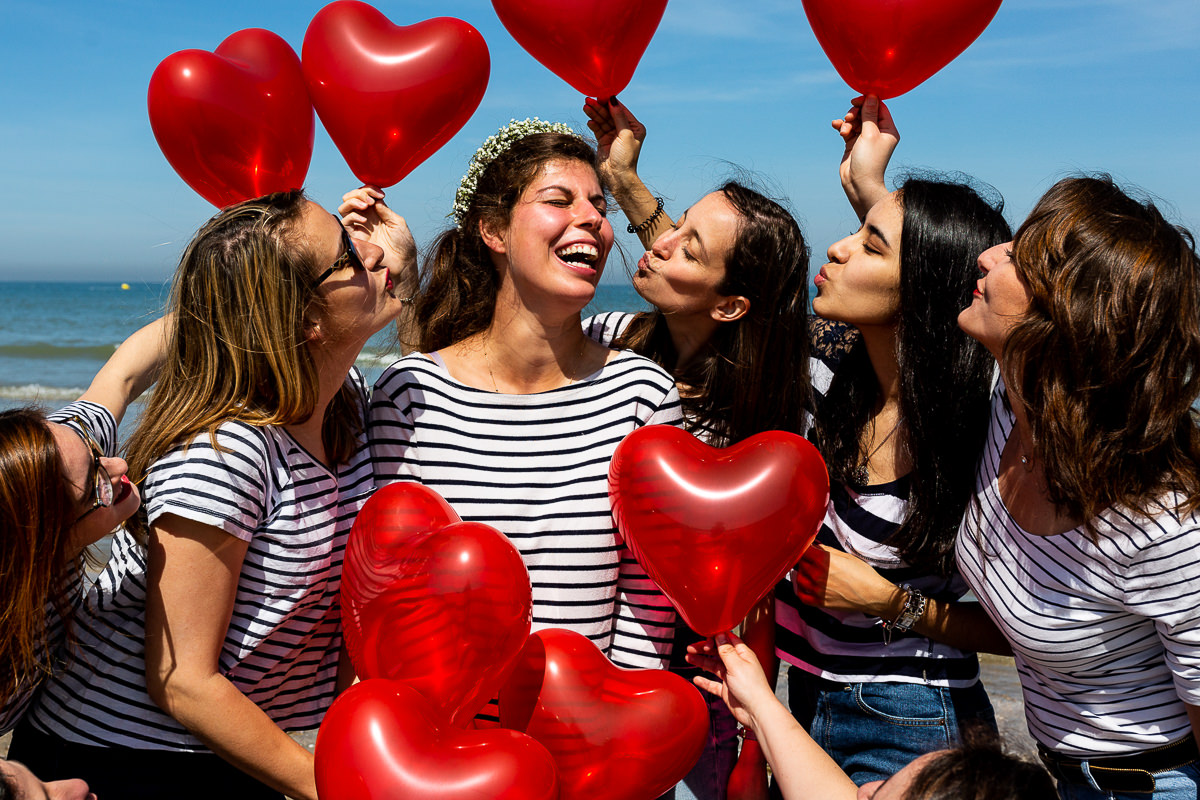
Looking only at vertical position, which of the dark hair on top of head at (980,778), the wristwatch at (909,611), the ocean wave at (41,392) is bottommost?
the ocean wave at (41,392)

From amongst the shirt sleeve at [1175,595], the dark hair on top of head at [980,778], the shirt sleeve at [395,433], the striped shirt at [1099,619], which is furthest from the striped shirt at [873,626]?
the shirt sleeve at [395,433]

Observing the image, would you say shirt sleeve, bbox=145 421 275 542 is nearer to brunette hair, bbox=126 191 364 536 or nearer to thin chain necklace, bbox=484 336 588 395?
brunette hair, bbox=126 191 364 536

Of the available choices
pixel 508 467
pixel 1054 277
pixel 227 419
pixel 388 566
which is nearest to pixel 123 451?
pixel 227 419

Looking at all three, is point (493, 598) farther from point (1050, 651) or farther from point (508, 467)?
point (1050, 651)

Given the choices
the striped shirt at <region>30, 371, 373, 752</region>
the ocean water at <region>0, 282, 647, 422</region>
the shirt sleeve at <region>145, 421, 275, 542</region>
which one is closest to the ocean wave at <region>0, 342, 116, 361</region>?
the ocean water at <region>0, 282, 647, 422</region>

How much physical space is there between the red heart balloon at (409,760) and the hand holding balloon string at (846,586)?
3.33ft

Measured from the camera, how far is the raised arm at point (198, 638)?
6.82ft

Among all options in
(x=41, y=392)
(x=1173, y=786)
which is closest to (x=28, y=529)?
(x=1173, y=786)

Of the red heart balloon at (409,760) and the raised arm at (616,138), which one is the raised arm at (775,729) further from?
the raised arm at (616,138)

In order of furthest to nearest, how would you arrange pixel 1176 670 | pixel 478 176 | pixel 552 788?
1. pixel 478 176
2. pixel 1176 670
3. pixel 552 788

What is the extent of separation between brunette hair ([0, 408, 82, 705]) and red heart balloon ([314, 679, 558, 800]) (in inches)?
25.5

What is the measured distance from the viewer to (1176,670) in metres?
2.08

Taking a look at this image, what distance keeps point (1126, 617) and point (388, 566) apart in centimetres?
167

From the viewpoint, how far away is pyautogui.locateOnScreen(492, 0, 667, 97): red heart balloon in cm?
287
